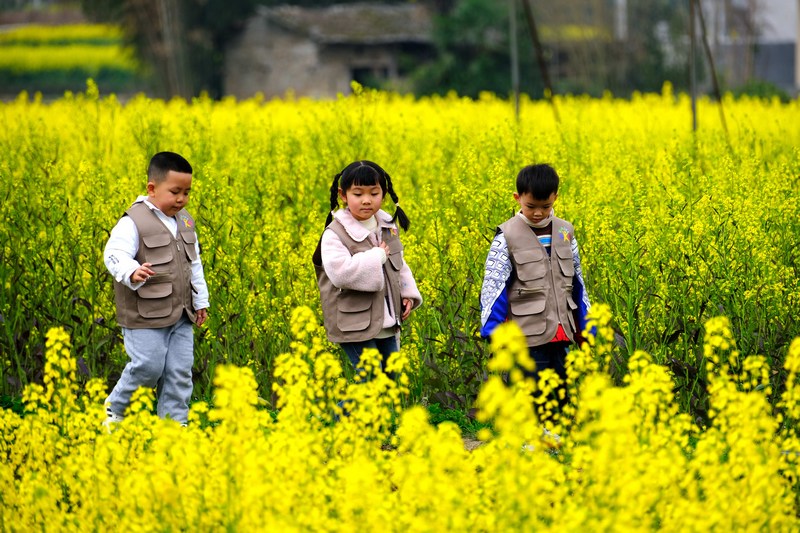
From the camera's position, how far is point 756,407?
3699 millimetres

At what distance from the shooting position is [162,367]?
568 cm

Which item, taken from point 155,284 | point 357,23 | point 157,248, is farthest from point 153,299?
point 357,23

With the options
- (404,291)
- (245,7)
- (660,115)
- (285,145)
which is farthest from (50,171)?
(245,7)

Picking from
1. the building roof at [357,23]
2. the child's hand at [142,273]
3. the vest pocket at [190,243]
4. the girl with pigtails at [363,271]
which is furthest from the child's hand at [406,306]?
the building roof at [357,23]

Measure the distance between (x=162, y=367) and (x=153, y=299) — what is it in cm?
31

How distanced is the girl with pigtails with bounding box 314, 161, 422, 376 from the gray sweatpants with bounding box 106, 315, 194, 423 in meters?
0.70

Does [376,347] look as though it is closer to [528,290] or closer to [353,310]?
[353,310]

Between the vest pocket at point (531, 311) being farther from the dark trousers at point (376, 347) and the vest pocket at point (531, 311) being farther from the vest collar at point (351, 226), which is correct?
the vest collar at point (351, 226)

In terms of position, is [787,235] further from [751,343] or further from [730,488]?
[730,488]

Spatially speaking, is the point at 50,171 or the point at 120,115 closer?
the point at 50,171

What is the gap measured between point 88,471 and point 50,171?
5033mm

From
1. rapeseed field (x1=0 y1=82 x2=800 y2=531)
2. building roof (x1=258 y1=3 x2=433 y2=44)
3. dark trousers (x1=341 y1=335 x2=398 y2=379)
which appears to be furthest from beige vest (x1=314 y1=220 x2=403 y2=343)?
building roof (x1=258 y1=3 x2=433 y2=44)

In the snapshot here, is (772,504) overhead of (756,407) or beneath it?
beneath

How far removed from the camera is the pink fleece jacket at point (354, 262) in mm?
5391
